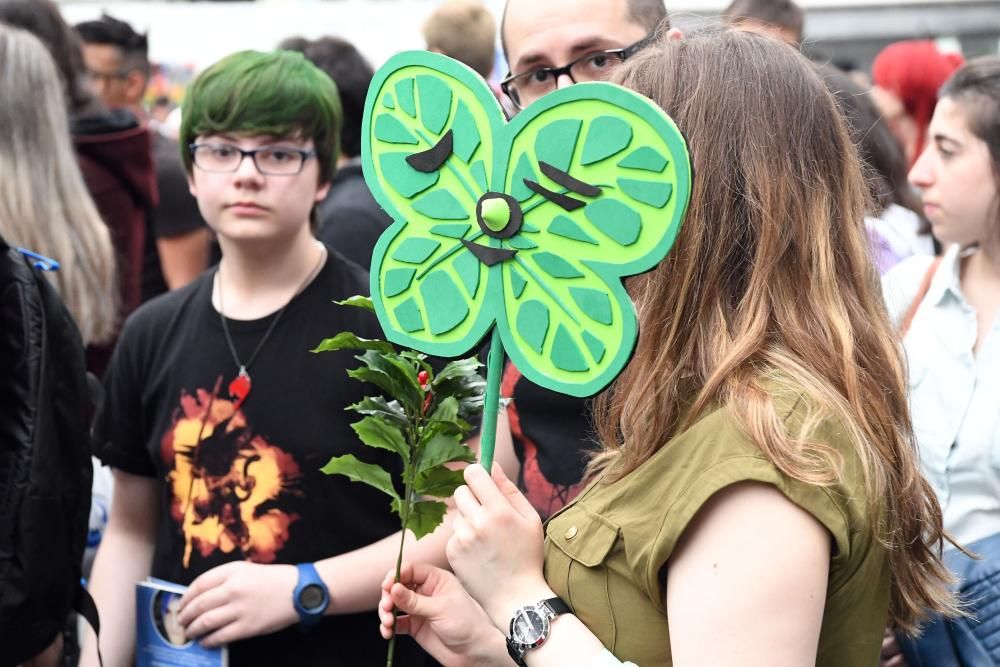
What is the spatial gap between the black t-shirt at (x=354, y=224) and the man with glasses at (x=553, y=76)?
0.69 meters

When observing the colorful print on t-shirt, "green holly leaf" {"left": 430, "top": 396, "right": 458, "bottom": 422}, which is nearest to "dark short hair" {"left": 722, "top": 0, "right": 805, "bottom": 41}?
the colorful print on t-shirt

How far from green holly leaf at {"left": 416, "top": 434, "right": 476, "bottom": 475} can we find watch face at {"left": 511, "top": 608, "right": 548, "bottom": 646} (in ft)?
0.77

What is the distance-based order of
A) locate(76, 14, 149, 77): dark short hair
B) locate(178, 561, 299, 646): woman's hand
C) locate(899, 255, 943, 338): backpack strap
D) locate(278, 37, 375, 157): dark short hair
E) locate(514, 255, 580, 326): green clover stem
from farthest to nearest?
1. locate(76, 14, 149, 77): dark short hair
2. locate(278, 37, 375, 157): dark short hair
3. locate(899, 255, 943, 338): backpack strap
4. locate(178, 561, 299, 646): woman's hand
5. locate(514, 255, 580, 326): green clover stem

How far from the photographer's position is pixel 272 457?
220cm

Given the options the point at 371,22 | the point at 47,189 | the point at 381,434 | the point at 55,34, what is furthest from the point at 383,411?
the point at 371,22

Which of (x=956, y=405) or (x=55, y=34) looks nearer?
(x=956, y=405)

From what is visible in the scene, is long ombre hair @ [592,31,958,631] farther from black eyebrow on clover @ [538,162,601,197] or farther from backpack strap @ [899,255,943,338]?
backpack strap @ [899,255,943,338]

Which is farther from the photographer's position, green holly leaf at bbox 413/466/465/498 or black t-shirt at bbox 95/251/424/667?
black t-shirt at bbox 95/251/424/667

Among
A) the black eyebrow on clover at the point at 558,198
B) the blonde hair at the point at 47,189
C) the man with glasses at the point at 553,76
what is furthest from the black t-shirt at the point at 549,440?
the blonde hair at the point at 47,189

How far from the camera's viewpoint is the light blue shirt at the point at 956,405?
242cm

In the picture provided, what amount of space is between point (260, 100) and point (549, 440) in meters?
0.86

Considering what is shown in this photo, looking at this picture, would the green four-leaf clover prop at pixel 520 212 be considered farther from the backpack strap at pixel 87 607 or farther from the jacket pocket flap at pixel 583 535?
the backpack strap at pixel 87 607

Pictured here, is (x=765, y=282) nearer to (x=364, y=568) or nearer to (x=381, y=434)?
(x=381, y=434)

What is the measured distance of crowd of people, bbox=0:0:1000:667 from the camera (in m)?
1.40
